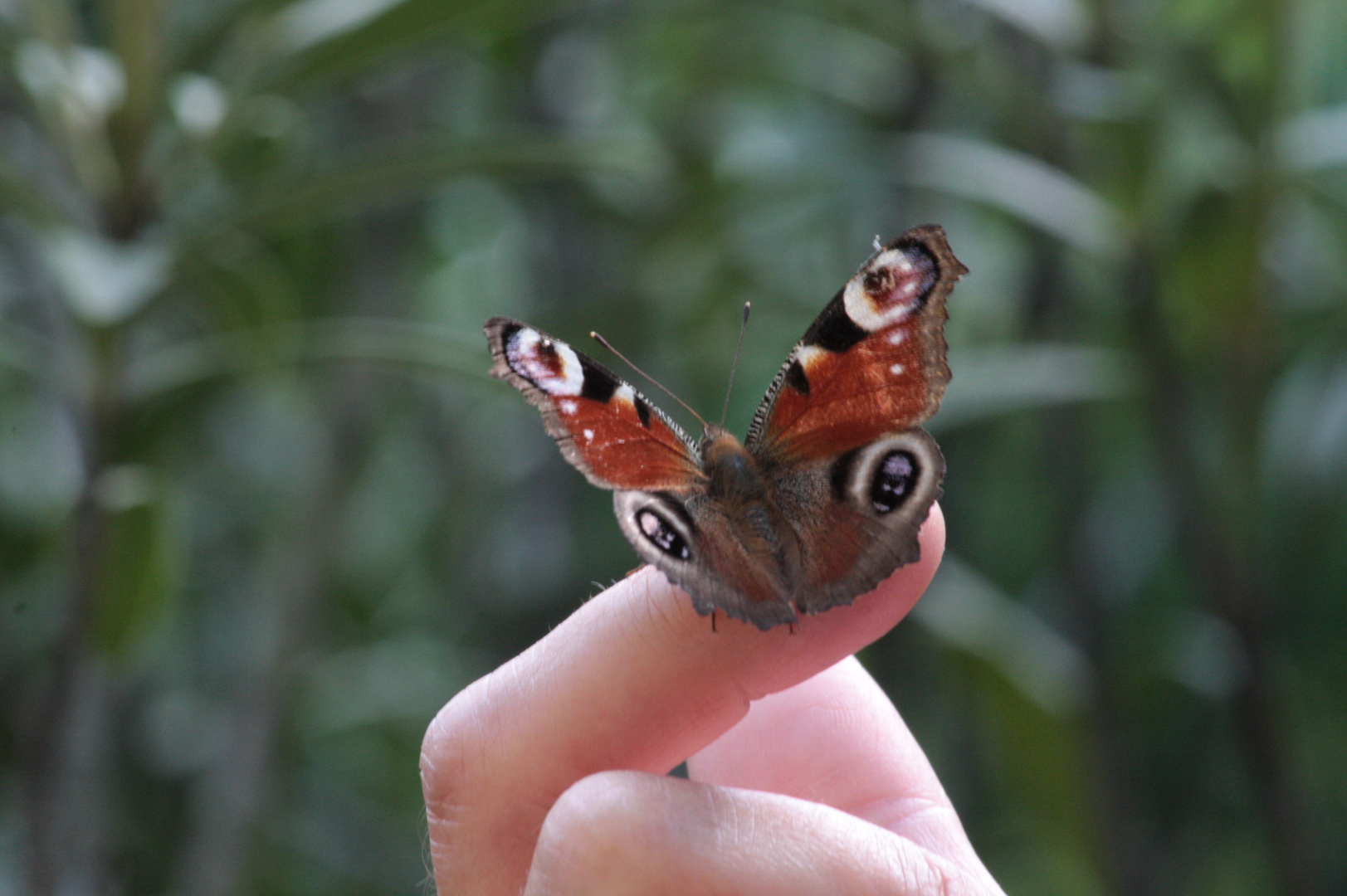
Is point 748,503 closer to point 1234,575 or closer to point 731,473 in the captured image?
point 731,473

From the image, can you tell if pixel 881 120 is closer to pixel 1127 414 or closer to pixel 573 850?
pixel 1127 414

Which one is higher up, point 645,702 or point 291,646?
point 645,702

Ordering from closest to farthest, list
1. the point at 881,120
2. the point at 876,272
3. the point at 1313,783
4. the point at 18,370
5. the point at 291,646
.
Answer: the point at 876,272 → the point at 18,370 → the point at 291,646 → the point at 881,120 → the point at 1313,783

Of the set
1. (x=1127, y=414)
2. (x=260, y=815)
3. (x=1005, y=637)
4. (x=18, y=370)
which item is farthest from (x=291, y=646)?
(x=1127, y=414)

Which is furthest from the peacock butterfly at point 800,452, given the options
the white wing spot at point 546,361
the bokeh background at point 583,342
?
the bokeh background at point 583,342

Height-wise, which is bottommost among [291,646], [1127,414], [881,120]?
[291,646]

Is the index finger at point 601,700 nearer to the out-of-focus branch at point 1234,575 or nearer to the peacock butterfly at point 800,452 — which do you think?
the peacock butterfly at point 800,452

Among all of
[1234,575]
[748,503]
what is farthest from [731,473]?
[1234,575]
